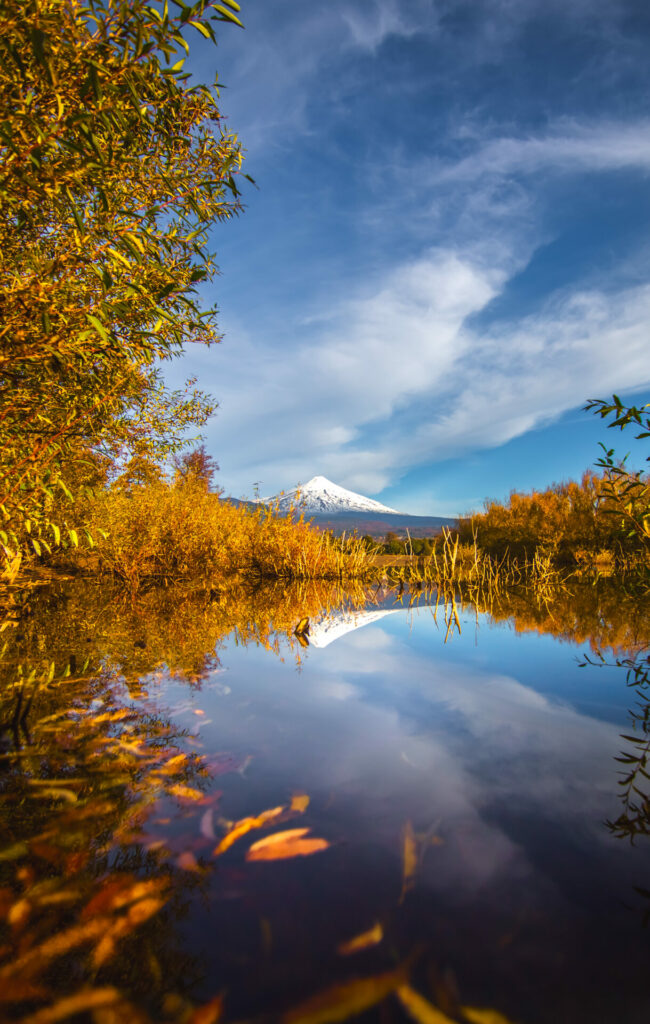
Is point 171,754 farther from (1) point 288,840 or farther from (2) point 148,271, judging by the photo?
(2) point 148,271

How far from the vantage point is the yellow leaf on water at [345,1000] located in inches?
43.2

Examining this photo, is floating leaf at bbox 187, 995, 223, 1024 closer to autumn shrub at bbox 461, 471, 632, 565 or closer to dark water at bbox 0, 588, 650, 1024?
dark water at bbox 0, 588, 650, 1024

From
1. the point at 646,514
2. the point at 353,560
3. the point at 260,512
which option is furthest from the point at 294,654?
the point at 353,560

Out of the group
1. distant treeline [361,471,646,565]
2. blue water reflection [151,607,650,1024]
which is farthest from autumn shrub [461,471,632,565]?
blue water reflection [151,607,650,1024]

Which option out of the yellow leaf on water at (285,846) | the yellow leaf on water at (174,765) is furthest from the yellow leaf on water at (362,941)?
the yellow leaf on water at (174,765)

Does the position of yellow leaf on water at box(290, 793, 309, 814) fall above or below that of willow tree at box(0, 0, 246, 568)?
below

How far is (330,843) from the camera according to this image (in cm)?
184

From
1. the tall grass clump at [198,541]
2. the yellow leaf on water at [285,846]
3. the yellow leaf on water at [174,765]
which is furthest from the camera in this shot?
the tall grass clump at [198,541]

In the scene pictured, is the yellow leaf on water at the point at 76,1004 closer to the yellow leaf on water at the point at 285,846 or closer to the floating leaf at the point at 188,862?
the floating leaf at the point at 188,862

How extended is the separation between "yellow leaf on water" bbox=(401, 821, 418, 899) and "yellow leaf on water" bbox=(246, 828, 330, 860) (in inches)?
12.1

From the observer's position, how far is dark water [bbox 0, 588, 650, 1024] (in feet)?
3.97

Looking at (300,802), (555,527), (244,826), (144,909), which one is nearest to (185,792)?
(244,826)

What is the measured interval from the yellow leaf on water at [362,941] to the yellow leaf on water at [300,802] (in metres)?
0.73

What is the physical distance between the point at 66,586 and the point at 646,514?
1264 cm
